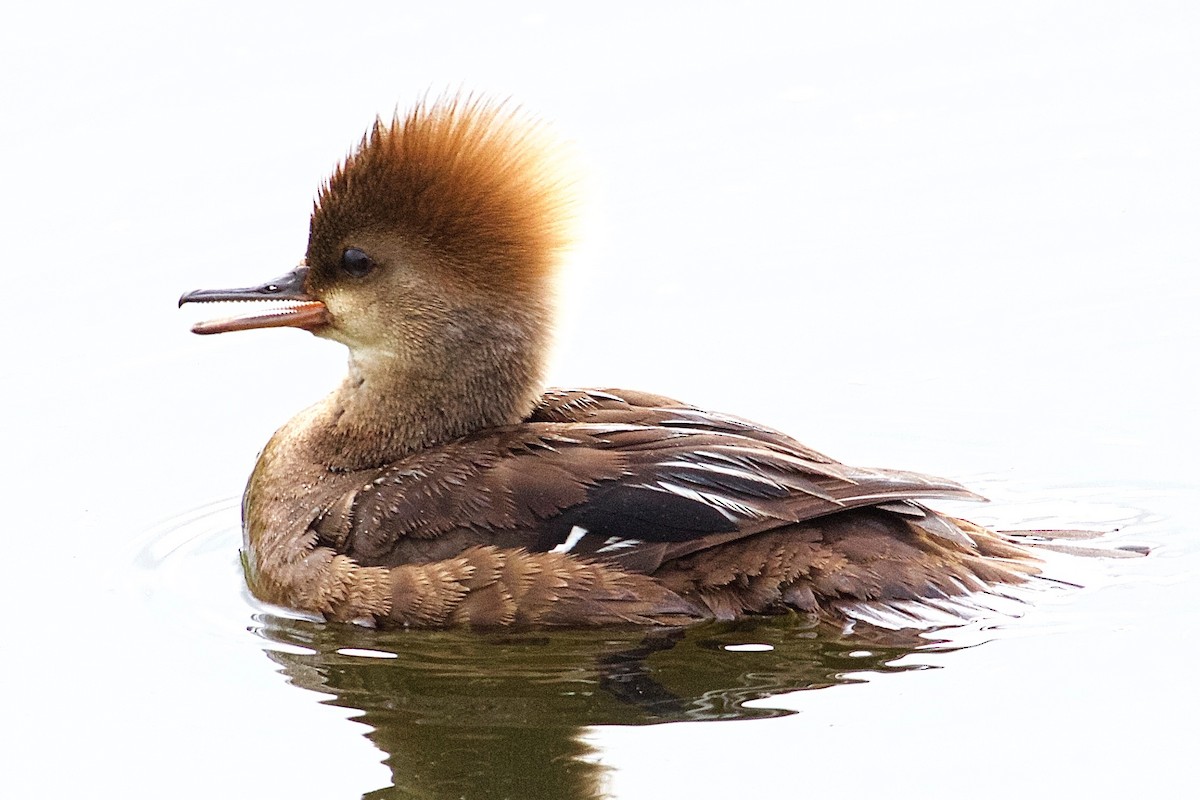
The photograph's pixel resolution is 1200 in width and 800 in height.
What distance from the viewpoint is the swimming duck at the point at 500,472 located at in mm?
7258

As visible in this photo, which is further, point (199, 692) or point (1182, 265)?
point (1182, 265)

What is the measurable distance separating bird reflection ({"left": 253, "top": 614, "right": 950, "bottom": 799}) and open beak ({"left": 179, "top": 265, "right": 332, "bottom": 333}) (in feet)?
3.91

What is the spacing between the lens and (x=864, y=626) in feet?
23.7

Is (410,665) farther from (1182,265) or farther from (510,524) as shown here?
(1182,265)

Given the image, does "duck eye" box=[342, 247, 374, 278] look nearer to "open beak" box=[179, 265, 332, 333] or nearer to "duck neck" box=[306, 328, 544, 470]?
"open beak" box=[179, 265, 332, 333]

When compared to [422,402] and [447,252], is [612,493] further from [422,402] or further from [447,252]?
[447,252]

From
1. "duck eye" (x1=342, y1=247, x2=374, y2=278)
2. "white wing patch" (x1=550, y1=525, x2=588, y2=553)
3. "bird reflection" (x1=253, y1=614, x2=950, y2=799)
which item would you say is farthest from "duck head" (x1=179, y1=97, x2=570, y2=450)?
"bird reflection" (x1=253, y1=614, x2=950, y2=799)

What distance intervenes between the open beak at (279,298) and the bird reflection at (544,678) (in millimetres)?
1193

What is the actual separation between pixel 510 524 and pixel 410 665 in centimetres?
62


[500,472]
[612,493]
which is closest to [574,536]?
[612,493]

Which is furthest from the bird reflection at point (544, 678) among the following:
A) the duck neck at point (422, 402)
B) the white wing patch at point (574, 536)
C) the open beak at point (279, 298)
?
the open beak at point (279, 298)

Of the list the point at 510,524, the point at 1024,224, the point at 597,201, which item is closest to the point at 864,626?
the point at 510,524

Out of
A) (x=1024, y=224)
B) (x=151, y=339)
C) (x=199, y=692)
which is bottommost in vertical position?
(x=199, y=692)

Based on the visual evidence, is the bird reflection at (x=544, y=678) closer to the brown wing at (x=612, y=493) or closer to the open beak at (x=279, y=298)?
the brown wing at (x=612, y=493)
